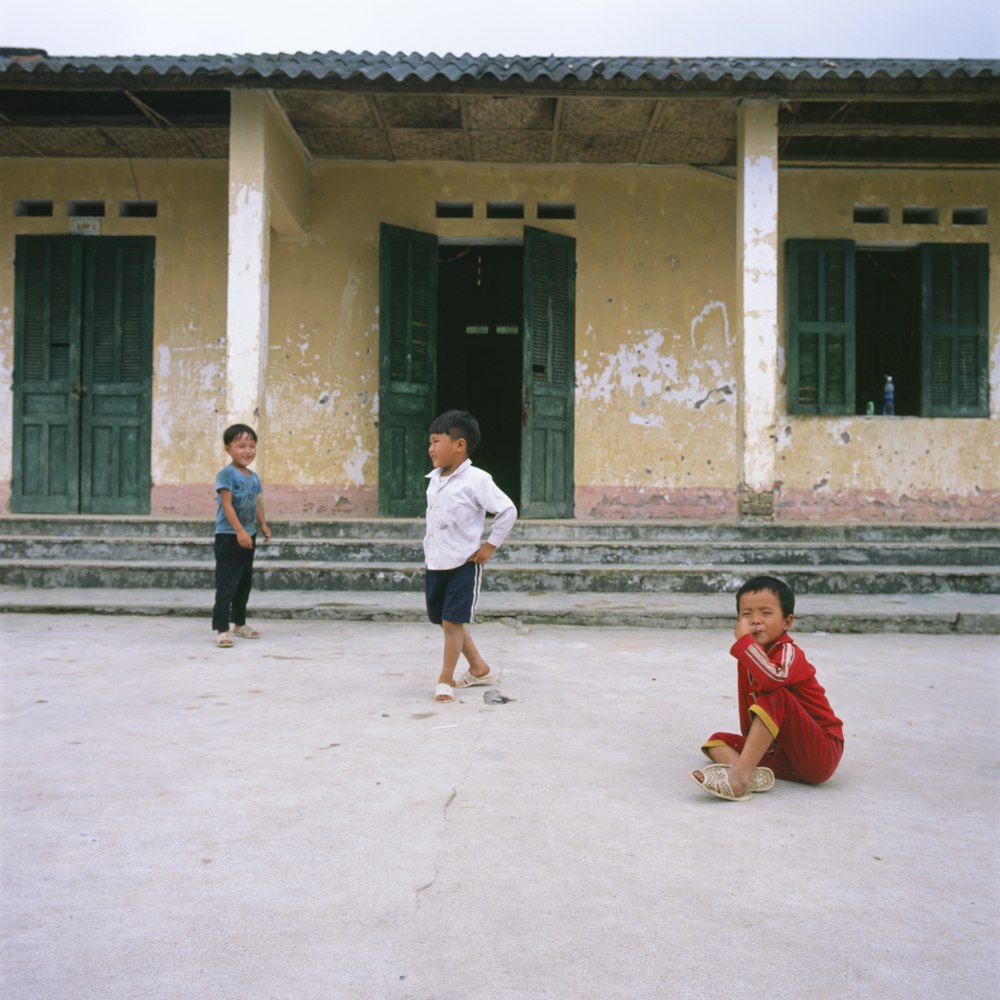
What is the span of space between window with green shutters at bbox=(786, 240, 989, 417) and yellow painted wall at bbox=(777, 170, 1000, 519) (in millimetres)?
140

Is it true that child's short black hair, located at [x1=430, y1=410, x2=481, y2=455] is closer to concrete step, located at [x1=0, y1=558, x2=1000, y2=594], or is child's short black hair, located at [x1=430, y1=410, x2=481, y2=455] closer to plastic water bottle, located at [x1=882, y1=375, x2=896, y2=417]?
concrete step, located at [x1=0, y1=558, x2=1000, y2=594]

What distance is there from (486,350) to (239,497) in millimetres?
9244

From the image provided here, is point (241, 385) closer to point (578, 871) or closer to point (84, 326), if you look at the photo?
point (84, 326)

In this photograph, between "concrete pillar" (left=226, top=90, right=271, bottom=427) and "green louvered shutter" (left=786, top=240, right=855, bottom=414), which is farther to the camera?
"green louvered shutter" (left=786, top=240, right=855, bottom=414)

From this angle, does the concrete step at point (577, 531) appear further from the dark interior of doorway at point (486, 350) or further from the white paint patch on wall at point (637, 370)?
the dark interior of doorway at point (486, 350)

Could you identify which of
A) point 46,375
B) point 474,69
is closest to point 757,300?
point 474,69

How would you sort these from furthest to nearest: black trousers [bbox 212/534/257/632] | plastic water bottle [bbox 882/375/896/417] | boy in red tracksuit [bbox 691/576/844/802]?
plastic water bottle [bbox 882/375/896/417] → black trousers [bbox 212/534/257/632] → boy in red tracksuit [bbox 691/576/844/802]

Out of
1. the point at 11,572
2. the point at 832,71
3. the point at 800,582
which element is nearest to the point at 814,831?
the point at 800,582

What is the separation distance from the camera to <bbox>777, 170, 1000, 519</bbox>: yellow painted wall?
9664 mm

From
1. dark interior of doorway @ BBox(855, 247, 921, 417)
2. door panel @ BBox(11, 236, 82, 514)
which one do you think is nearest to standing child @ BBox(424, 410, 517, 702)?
door panel @ BBox(11, 236, 82, 514)

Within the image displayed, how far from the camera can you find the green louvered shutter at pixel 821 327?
31.7ft

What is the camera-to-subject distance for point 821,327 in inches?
381

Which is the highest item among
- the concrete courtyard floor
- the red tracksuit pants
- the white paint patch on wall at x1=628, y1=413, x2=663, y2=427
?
the white paint patch on wall at x1=628, y1=413, x2=663, y2=427

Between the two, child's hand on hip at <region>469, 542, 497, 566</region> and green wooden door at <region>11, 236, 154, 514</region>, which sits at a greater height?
green wooden door at <region>11, 236, 154, 514</region>
